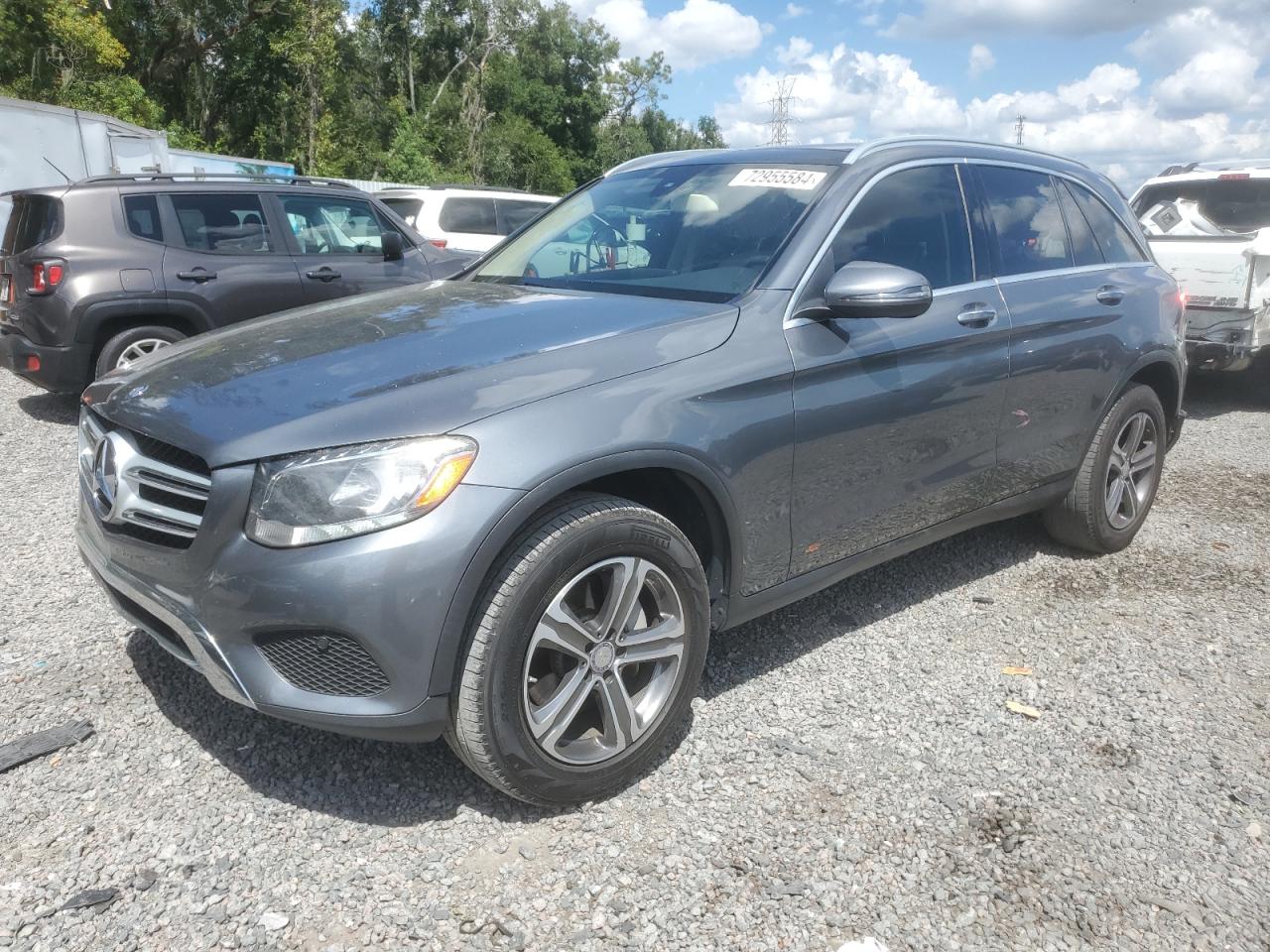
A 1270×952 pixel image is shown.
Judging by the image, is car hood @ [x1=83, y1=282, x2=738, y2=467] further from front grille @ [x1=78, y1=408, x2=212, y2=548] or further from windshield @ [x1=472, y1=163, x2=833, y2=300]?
windshield @ [x1=472, y1=163, x2=833, y2=300]

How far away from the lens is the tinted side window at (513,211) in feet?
38.4

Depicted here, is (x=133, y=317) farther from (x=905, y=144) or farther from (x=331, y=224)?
(x=905, y=144)

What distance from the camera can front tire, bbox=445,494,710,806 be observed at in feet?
7.97

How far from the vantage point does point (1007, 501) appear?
13.4 feet

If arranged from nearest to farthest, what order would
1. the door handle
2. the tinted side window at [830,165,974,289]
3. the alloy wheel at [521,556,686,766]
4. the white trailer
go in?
the alloy wheel at [521,556,686,766]
the tinted side window at [830,165,974,289]
the door handle
the white trailer

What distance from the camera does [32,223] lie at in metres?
7.00

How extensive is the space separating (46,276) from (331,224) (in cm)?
212

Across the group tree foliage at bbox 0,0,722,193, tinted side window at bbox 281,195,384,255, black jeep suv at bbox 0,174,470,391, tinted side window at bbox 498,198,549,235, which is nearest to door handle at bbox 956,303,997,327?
black jeep suv at bbox 0,174,470,391

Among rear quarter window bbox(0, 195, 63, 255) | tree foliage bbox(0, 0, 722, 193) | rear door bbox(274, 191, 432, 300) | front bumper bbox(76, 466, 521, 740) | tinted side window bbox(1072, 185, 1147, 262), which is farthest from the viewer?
tree foliage bbox(0, 0, 722, 193)

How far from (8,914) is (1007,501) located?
11.6 ft

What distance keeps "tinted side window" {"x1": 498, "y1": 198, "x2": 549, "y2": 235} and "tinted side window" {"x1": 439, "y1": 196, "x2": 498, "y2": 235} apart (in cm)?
13

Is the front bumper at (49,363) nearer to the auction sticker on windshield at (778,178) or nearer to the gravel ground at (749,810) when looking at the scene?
the gravel ground at (749,810)

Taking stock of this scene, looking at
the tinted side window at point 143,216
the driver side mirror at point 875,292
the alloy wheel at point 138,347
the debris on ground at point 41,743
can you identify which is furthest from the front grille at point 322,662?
the tinted side window at point 143,216

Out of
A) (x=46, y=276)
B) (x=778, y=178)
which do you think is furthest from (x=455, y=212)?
(x=778, y=178)
